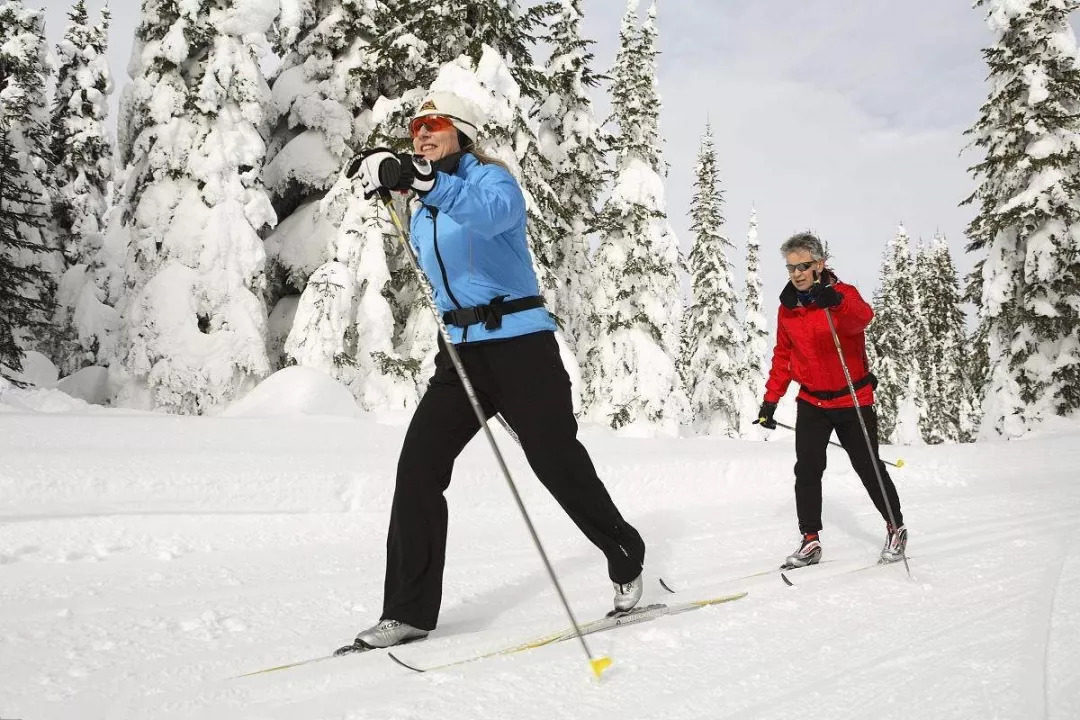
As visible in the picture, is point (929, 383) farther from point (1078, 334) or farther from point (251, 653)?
point (251, 653)

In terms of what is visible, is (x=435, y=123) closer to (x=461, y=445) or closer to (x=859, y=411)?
(x=461, y=445)

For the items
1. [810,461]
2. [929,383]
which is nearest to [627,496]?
[810,461]

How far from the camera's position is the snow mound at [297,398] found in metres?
8.77

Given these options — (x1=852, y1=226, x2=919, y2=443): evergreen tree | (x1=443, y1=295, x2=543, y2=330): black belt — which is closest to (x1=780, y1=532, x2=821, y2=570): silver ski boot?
(x1=443, y1=295, x2=543, y2=330): black belt

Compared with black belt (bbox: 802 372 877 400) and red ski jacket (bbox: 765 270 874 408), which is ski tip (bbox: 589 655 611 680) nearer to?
red ski jacket (bbox: 765 270 874 408)

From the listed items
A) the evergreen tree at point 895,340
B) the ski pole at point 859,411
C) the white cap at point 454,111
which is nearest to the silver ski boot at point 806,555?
the ski pole at point 859,411

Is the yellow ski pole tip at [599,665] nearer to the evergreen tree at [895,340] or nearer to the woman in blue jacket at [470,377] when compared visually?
the woman in blue jacket at [470,377]

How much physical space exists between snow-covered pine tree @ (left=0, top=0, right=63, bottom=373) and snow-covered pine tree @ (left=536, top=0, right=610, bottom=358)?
13388mm

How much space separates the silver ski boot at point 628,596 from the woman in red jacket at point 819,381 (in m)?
1.89

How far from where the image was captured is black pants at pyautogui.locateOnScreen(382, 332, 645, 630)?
331cm

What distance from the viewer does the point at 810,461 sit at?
5328mm

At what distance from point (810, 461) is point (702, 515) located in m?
1.80

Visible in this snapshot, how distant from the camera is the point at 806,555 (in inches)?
195

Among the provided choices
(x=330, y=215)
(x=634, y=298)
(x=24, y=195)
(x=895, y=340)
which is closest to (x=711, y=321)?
(x=634, y=298)
